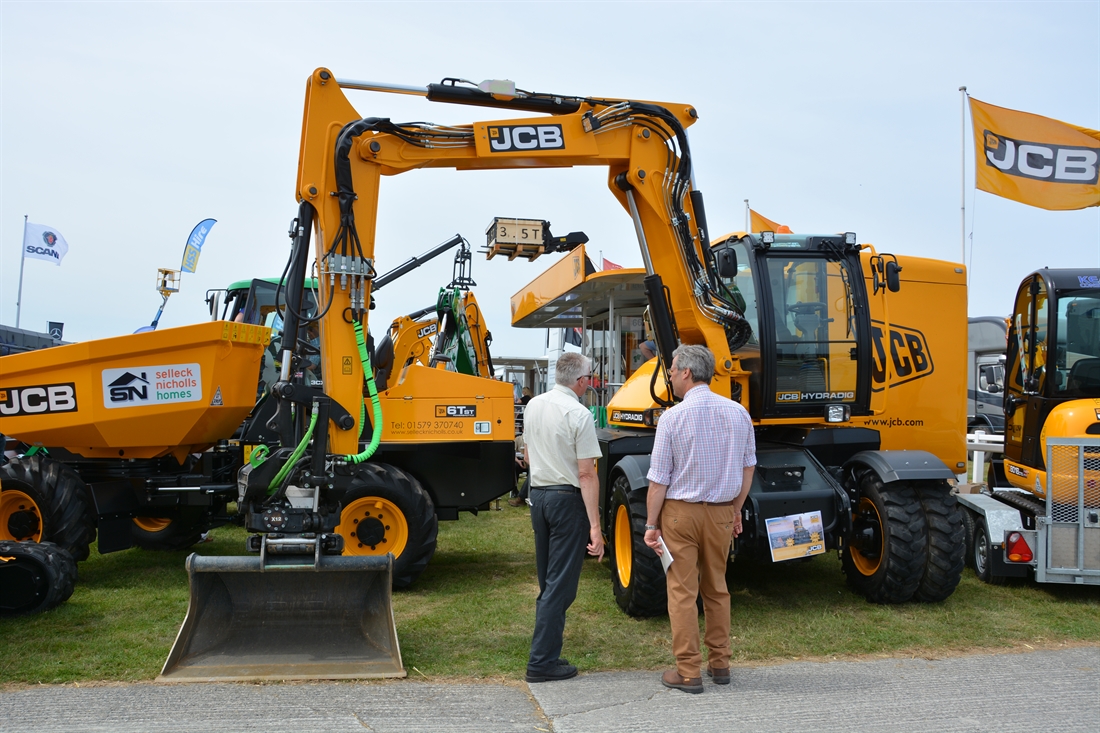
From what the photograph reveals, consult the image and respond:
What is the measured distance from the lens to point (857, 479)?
669 centimetres

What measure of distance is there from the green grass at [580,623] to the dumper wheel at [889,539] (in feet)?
0.57

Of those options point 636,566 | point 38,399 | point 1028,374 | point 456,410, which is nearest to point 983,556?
point 1028,374

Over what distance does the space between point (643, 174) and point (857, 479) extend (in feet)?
Result: 9.75

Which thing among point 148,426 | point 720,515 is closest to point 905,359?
point 720,515

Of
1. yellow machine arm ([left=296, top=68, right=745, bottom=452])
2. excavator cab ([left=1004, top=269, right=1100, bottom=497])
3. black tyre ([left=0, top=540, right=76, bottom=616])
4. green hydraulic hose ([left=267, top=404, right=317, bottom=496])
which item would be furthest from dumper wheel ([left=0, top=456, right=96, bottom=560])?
excavator cab ([left=1004, top=269, right=1100, bottom=497])

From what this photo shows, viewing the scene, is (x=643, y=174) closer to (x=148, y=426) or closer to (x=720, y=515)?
(x=720, y=515)

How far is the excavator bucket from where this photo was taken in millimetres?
4730

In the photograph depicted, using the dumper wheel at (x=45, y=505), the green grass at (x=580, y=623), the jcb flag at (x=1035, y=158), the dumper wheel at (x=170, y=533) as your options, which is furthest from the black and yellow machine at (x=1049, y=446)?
the dumper wheel at (x=45, y=505)

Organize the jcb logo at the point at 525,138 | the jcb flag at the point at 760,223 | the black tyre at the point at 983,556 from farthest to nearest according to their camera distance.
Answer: the jcb flag at the point at 760,223
the black tyre at the point at 983,556
the jcb logo at the point at 525,138

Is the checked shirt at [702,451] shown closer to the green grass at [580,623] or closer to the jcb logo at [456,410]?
the green grass at [580,623]

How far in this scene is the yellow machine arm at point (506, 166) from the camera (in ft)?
19.2

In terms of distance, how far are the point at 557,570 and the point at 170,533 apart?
5634mm

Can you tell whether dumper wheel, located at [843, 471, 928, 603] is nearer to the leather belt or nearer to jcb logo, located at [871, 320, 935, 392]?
jcb logo, located at [871, 320, 935, 392]

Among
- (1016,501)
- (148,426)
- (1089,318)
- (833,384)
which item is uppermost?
(1089,318)
